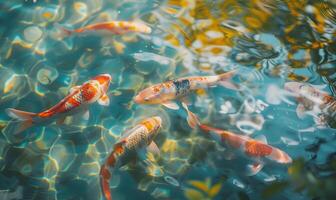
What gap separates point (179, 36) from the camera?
5598 mm

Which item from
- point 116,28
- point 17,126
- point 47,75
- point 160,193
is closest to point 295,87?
point 160,193

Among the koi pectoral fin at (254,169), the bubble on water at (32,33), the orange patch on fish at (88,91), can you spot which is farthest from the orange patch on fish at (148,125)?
the bubble on water at (32,33)

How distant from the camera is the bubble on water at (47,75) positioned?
492 cm

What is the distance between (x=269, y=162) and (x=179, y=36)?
257cm

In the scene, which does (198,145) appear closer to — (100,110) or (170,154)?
(170,154)

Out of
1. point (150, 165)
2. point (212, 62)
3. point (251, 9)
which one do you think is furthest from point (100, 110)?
point (251, 9)

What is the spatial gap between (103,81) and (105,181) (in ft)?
4.76

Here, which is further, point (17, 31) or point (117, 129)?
point (17, 31)

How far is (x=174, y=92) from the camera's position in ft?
14.8

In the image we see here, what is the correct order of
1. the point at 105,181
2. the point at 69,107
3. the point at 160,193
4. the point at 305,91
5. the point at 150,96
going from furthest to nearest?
1. the point at 305,91
2. the point at 150,96
3. the point at 69,107
4. the point at 160,193
5. the point at 105,181

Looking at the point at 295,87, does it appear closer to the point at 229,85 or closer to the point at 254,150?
Result: the point at 229,85

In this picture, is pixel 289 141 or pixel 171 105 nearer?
pixel 289 141

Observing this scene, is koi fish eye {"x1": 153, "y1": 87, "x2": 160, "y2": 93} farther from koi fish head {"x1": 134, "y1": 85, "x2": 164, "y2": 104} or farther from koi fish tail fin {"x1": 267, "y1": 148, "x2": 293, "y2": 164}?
koi fish tail fin {"x1": 267, "y1": 148, "x2": 293, "y2": 164}

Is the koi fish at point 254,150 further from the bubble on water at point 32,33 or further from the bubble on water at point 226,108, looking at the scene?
the bubble on water at point 32,33
